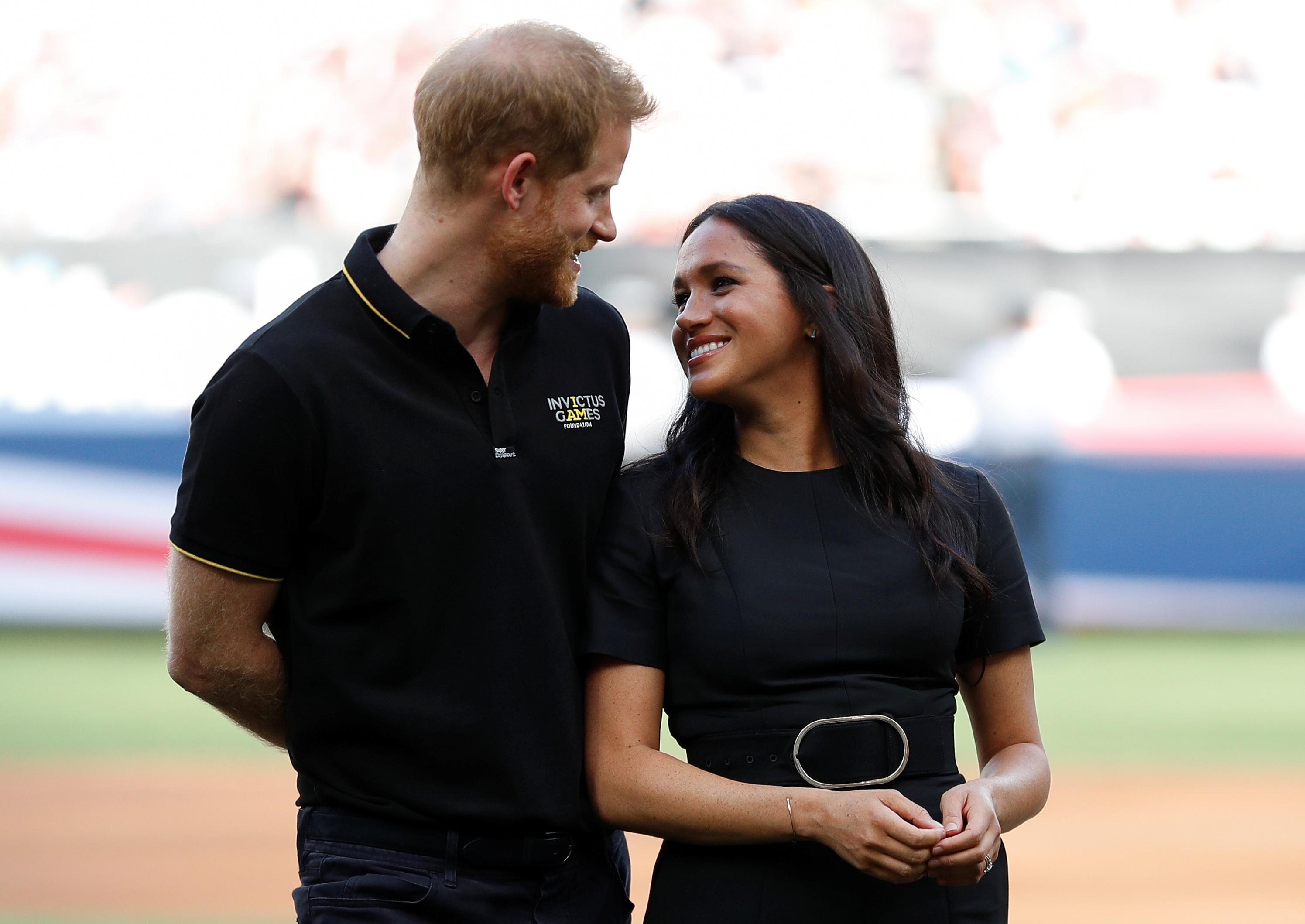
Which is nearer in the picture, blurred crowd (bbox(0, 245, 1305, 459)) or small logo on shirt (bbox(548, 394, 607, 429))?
small logo on shirt (bbox(548, 394, 607, 429))

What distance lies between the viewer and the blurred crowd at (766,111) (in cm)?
1228

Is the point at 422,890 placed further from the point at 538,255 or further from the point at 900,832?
the point at 538,255

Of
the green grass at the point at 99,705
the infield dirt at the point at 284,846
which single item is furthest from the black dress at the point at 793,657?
the green grass at the point at 99,705

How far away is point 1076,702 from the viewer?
27.5 ft

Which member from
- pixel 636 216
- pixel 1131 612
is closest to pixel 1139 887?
pixel 1131 612

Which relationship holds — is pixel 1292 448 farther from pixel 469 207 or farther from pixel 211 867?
pixel 469 207

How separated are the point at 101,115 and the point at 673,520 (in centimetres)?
1186

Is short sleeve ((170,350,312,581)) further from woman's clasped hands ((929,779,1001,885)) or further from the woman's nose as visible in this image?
woman's clasped hands ((929,779,1001,885))

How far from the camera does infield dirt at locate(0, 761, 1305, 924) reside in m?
4.99

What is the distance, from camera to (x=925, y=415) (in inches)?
432

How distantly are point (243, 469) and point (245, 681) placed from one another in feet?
1.21

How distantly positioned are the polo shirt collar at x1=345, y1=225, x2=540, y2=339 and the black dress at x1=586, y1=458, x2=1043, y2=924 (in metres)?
0.45

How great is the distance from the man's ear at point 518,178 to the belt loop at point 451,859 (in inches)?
37.6

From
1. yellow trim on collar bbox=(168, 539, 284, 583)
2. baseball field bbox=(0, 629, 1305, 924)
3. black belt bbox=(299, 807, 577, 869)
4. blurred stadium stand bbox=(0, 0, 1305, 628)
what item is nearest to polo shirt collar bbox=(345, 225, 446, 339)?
yellow trim on collar bbox=(168, 539, 284, 583)
